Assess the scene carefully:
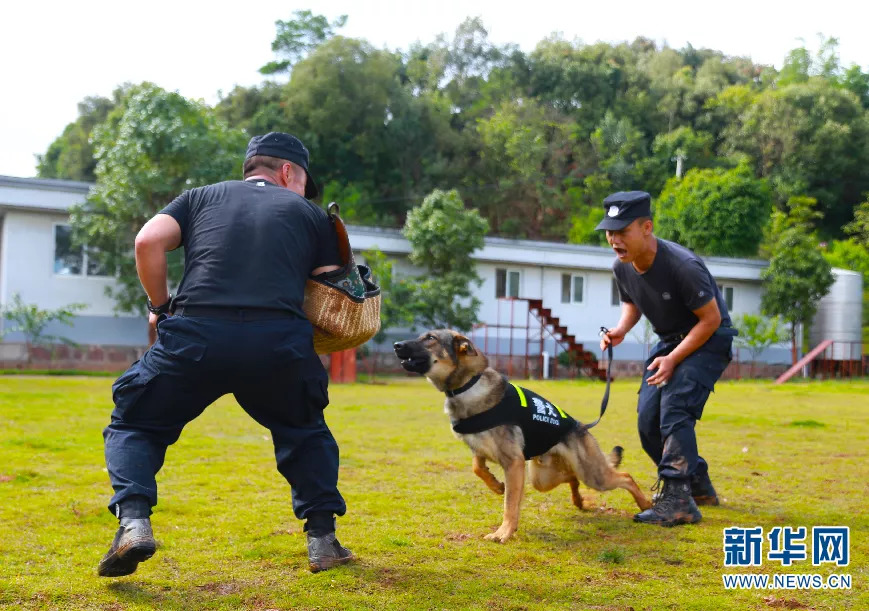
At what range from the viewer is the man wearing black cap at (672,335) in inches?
223

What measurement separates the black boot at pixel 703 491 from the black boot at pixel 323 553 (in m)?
2.93

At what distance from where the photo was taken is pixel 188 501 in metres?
6.02

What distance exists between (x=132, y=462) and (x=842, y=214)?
61.0 metres

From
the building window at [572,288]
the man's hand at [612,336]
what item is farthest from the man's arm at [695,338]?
the building window at [572,288]

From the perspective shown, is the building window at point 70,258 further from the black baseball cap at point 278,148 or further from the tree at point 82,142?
the black baseball cap at point 278,148

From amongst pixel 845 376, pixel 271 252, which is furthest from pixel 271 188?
pixel 845 376

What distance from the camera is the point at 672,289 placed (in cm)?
587

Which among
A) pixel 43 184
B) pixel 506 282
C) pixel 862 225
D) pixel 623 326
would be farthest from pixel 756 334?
pixel 623 326

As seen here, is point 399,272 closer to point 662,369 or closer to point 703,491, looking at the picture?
point 703,491

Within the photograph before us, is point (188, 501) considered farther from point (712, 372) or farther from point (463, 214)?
point (463, 214)

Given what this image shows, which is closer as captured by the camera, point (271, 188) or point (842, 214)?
point (271, 188)

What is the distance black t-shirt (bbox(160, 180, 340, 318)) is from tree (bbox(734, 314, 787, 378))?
31723mm

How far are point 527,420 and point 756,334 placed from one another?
31261 millimetres

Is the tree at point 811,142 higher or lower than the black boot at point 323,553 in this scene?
higher
